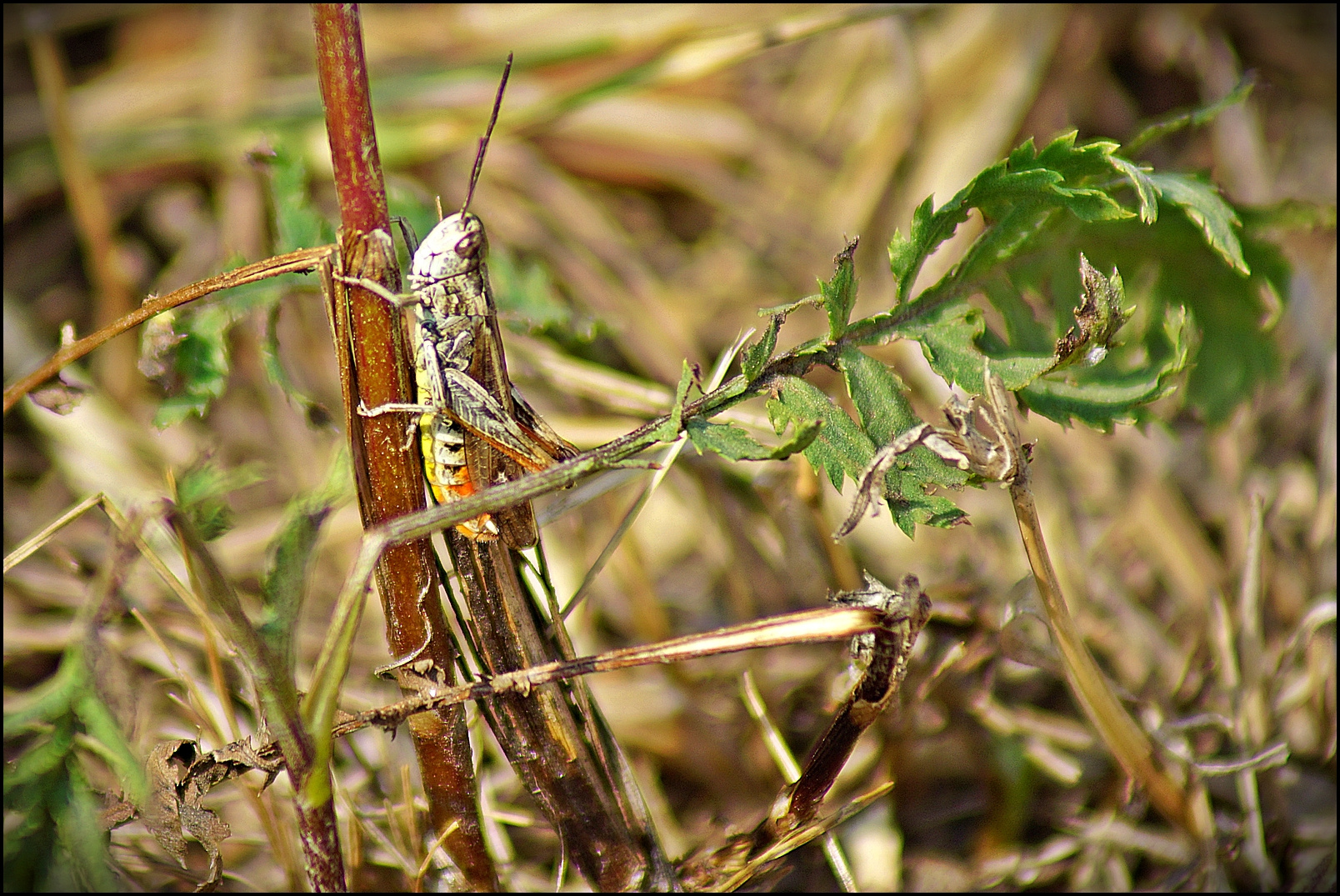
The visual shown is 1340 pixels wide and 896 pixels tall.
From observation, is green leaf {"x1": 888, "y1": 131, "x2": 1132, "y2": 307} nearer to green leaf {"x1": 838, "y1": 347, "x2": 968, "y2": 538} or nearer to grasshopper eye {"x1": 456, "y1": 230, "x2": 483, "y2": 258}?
green leaf {"x1": 838, "y1": 347, "x2": 968, "y2": 538}

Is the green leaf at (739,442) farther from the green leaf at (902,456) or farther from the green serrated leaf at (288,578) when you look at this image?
the green serrated leaf at (288,578)

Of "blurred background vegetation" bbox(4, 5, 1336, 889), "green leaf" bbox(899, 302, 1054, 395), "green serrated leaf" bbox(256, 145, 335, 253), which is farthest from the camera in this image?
"blurred background vegetation" bbox(4, 5, 1336, 889)

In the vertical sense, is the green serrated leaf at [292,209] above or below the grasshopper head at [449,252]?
above

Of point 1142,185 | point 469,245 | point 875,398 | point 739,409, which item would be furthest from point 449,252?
point 739,409

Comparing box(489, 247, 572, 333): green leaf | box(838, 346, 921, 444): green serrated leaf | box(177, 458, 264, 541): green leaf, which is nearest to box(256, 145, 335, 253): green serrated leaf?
box(489, 247, 572, 333): green leaf

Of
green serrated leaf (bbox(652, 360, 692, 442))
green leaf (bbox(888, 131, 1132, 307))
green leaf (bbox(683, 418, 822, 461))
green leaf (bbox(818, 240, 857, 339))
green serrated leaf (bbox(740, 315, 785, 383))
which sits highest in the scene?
green leaf (bbox(888, 131, 1132, 307))

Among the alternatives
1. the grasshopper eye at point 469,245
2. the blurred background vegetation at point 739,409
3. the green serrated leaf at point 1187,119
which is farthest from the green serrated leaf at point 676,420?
the green serrated leaf at point 1187,119

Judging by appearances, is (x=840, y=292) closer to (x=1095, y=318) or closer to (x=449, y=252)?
(x=1095, y=318)
